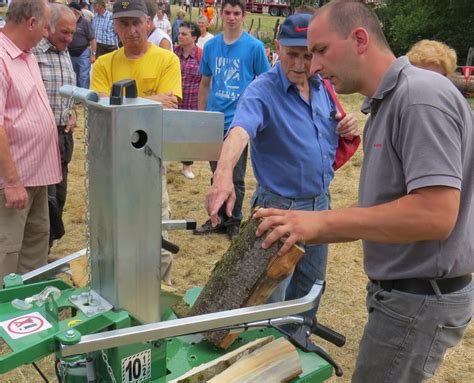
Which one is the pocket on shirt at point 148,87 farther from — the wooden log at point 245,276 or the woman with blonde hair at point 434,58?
the wooden log at point 245,276

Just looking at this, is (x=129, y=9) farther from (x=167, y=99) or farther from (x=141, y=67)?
(x=167, y=99)

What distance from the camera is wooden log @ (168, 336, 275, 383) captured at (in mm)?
1773

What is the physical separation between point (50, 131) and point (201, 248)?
2152mm

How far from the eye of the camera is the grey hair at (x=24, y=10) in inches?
125

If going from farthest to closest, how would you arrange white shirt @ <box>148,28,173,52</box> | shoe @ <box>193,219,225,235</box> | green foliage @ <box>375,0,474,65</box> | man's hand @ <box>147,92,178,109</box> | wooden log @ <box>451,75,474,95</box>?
green foliage @ <box>375,0,474,65</box>, wooden log @ <box>451,75,474,95</box>, white shirt @ <box>148,28,173,52</box>, shoe @ <box>193,219,225,235</box>, man's hand @ <box>147,92,178,109</box>

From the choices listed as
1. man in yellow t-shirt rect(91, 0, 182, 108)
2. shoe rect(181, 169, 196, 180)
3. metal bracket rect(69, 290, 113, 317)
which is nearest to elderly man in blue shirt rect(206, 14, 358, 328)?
man in yellow t-shirt rect(91, 0, 182, 108)

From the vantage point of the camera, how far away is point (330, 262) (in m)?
4.97

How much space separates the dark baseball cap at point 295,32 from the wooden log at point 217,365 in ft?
4.80

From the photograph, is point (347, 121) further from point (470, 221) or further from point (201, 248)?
point (201, 248)

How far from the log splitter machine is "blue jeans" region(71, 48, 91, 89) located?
7787mm

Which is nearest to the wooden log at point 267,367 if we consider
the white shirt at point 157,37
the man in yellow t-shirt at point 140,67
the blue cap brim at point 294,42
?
the blue cap brim at point 294,42

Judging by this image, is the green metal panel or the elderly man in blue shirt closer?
the green metal panel

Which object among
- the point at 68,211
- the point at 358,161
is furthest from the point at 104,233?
the point at 358,161

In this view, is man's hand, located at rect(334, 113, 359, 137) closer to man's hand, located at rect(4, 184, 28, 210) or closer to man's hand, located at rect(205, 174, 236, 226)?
man's hand, located at rect(205, 174, 236, 226)
